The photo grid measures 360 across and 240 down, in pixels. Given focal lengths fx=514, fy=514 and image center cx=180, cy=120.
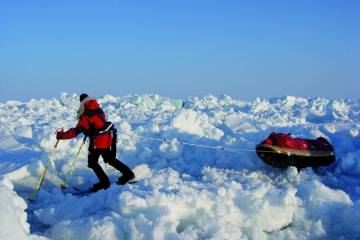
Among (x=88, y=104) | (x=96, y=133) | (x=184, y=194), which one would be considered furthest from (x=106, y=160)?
(x=184, y=194)

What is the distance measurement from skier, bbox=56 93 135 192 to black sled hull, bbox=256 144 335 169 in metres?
2.47

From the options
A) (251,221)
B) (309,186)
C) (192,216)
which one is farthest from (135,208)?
(309,186)

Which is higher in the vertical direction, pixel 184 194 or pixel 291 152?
pixel 184 194

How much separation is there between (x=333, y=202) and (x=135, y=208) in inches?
98.8

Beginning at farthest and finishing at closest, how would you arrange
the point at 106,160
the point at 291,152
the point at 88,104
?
the point at 291,152
the point at 106,160
the point at 88,104

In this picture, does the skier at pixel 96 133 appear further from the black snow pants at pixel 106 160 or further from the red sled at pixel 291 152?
the red sled at pixel 291 152

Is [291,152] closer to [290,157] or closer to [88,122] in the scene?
[290,157]

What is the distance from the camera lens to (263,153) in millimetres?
8875

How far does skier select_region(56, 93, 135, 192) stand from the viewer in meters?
7.41

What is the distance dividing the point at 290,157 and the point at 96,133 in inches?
134

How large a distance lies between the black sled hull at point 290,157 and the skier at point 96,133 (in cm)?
247

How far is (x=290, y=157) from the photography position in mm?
8766

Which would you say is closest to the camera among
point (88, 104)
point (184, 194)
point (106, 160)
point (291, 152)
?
point (184, 194)

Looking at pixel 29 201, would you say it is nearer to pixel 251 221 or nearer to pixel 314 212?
pixel 251 221
